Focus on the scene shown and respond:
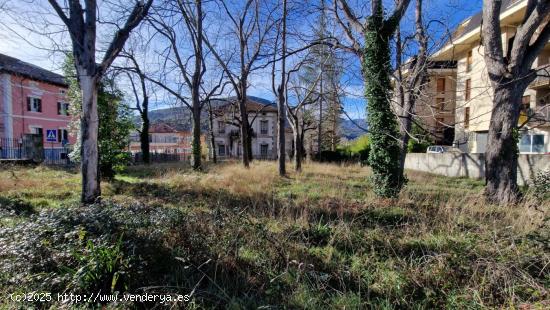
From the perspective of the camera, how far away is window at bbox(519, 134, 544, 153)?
59.0 ft

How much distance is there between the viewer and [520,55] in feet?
20.0

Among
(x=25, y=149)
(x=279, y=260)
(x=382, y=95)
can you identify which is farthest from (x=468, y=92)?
(x=25, y=149)

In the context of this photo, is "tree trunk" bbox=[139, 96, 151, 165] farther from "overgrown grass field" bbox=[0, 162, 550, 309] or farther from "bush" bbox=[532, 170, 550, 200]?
"bush" bbox=[532, 170, 550, 200]

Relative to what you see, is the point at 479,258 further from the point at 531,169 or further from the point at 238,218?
the point at 531,169

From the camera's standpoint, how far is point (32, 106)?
24.7 m

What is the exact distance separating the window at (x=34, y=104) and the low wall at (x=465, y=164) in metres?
34.5

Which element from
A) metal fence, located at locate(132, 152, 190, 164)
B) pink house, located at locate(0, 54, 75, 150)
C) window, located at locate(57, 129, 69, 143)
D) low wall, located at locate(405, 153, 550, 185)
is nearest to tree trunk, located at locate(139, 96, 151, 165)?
metal fence, located at locate(132, 152, 190, 164)

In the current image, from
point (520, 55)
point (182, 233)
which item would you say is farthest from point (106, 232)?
point (520, 55)

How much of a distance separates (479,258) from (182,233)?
368cm

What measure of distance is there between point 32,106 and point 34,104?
0.34 metres

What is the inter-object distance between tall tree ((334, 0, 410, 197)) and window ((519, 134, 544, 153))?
57.9ft

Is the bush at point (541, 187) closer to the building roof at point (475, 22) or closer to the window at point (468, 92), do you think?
the window at point (468, 92)

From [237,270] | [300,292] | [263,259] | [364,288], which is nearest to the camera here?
[300,292]

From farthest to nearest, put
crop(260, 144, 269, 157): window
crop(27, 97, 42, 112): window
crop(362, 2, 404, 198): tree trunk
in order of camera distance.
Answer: crop(260, 144, 269, 157): window → crop(27, 97, 42, 112): window → crop(362, 2, 404, 198): tree trunk
